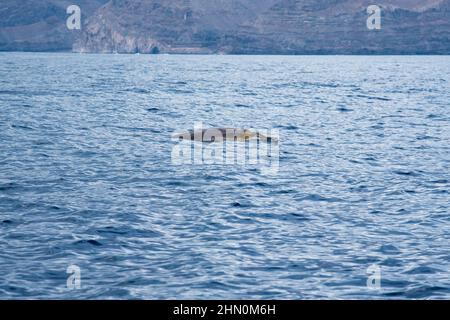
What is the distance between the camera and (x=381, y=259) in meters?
16.0

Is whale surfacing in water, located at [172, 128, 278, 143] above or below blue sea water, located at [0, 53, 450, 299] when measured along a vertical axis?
above

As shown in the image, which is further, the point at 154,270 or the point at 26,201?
the point at 26,201

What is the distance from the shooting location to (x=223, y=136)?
35625mm

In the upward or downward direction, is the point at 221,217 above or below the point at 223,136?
below

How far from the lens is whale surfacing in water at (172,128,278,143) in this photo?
35.3m

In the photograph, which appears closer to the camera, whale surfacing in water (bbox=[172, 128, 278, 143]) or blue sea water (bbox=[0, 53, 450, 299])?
blue sea water (bbox=[0, 53, 450, 299])

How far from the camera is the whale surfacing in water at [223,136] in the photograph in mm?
35281

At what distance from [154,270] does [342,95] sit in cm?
6253

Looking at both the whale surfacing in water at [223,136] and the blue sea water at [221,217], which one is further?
the whale surfacing in water at [223,136]

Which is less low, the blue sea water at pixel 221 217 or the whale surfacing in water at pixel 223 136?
the whale surfacing in water at pixel 223 136

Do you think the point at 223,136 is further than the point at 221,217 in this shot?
Yes
